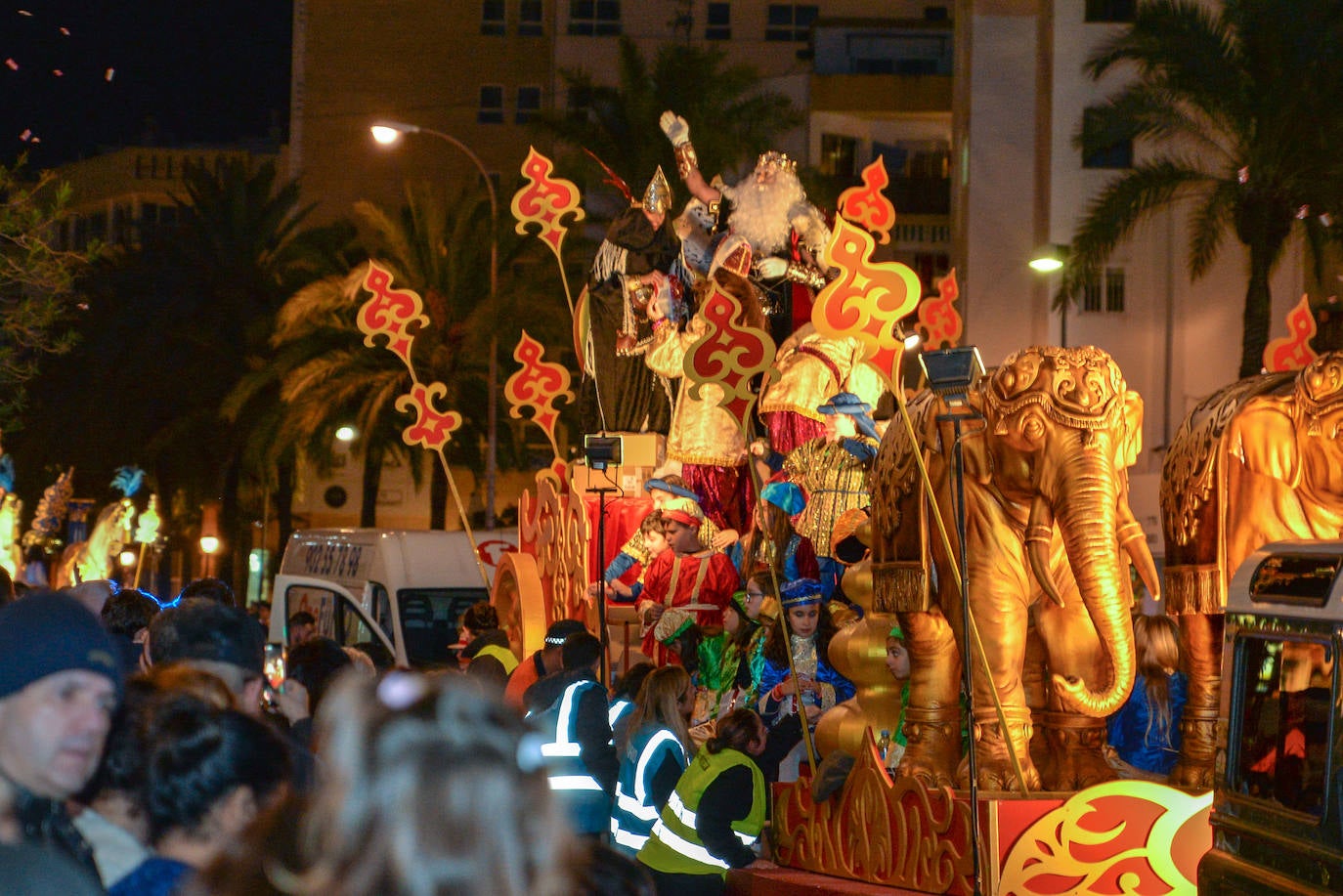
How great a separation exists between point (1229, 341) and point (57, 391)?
Answer: 80.0 feet

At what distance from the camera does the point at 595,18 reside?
5284 cm

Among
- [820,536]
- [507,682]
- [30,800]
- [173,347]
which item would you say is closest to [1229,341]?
[173,347]

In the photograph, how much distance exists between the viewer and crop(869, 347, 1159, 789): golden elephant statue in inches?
351

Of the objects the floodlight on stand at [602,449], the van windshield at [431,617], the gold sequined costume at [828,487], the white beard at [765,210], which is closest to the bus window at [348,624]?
the van windshield at [431,617]

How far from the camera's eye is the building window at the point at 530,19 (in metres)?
54.4

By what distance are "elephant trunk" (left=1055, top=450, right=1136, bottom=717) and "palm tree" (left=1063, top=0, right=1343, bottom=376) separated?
16949mm

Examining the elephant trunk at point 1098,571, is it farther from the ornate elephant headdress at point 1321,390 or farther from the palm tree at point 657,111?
the palm tree at point 657,111

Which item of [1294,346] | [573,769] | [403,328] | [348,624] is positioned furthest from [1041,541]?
[348,624]

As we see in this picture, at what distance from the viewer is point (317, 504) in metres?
52.5

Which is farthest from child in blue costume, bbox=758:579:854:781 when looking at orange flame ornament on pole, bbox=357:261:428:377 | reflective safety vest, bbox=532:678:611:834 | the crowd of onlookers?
orange flame ornament on pole, bbox=357:261:428:377

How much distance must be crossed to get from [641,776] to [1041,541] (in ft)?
7.64

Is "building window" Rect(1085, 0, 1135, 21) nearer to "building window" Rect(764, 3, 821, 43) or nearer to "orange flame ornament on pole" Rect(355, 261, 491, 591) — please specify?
"building window" Rect(764, 3, 821, 43)

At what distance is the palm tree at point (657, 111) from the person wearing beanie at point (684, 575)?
1735 centimetres

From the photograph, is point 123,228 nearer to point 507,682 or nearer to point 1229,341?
point 1229,341
